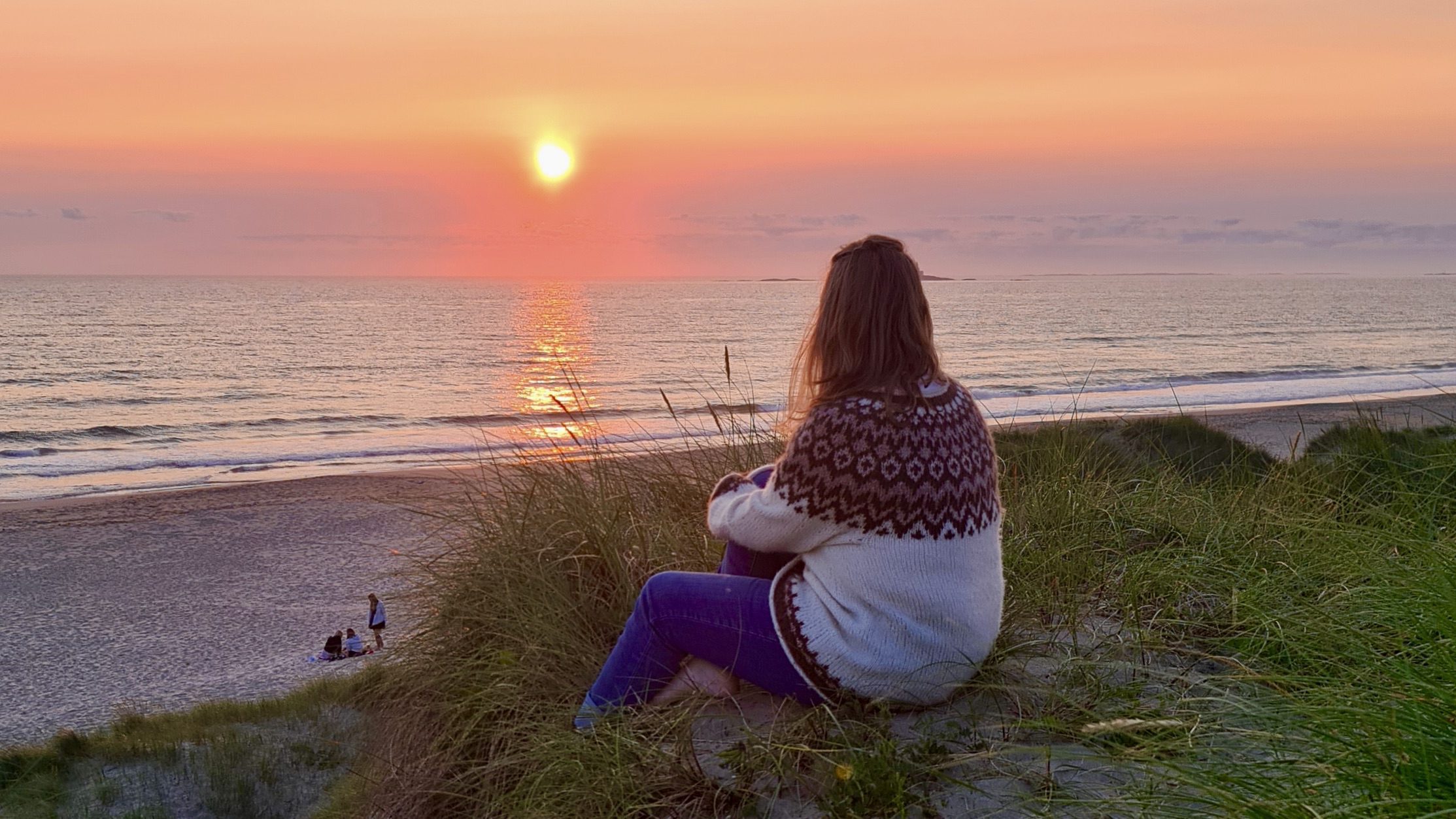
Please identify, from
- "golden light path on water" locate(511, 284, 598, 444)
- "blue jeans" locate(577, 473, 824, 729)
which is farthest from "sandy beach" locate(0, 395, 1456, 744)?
"blue jeans" locate(577, 473, 824, 729)

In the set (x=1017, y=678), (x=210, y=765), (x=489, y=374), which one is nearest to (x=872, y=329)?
(x=1017, y=678)

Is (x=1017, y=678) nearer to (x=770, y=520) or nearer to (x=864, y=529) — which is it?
(x=864, y=529)

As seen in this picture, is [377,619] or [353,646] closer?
[377,619]

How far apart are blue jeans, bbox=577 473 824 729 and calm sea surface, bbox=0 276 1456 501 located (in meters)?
1.78

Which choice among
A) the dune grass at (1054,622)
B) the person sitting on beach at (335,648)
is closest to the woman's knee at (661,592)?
the dune grass at (1054,622)

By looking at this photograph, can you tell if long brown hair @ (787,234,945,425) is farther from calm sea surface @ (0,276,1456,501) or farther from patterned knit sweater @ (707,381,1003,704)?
calm sea surface @ (0,276,1456,501)

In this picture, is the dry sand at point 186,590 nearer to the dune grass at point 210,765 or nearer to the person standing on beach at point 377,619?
the person standing on beach at point 377,619

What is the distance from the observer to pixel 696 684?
3428mm

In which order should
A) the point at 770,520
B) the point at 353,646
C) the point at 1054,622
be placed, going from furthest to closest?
1. the point at 353,646
2. the point at 1054,622
3. the point at 770,520

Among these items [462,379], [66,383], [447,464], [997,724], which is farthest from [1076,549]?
[66,383]

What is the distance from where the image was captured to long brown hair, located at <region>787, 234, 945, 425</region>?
3.05 meters

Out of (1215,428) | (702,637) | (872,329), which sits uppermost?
(872,329)

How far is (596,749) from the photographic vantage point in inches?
126

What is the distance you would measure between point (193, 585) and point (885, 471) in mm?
10409
